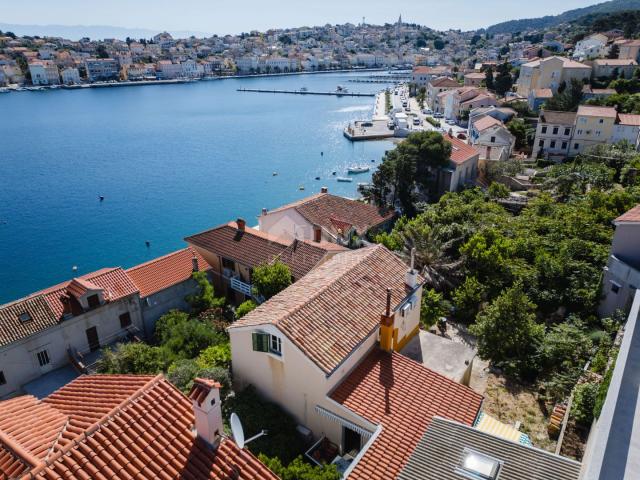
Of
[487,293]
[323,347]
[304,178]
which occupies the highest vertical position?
[323,347]

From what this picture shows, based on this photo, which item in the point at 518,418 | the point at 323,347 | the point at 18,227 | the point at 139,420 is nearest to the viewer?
the point at 139,420

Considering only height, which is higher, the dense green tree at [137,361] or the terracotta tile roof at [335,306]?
the terracotta tile roof at [335,306]

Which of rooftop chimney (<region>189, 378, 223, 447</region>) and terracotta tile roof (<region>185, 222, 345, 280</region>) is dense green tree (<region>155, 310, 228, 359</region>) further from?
rooftop chimney (<region>189, 378, 223, 447</region>)

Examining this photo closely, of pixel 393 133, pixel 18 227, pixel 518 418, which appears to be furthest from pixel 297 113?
pixel 518 418

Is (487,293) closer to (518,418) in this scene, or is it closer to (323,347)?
(518,418)

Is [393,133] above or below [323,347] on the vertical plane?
below

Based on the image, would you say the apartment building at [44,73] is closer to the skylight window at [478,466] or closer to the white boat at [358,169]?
the white boat at [358,169]

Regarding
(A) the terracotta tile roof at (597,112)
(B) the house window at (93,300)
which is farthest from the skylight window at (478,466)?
(A) the terracotta tile roof at (597,112)
